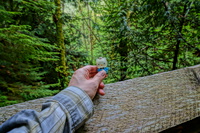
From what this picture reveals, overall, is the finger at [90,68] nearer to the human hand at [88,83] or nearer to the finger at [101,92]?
the human hand at [88,83]

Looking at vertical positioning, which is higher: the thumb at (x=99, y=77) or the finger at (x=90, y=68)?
the finger at (x=90, y=68)

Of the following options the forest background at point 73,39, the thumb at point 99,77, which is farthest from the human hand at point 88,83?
the forest background at point 73,39

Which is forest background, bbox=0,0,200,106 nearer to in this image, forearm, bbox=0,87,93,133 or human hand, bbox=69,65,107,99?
human hand, bbox=69,65,107,99

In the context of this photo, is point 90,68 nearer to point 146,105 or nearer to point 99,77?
point 99,77

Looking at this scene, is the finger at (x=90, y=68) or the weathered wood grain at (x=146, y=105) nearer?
the weathered wood grain at (x=146, y=105)

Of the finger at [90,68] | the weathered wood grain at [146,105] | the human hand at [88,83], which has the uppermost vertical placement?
the finger at [90,68]

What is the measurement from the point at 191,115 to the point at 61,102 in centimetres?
53

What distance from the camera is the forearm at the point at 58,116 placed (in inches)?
15.4

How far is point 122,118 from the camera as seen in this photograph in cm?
57

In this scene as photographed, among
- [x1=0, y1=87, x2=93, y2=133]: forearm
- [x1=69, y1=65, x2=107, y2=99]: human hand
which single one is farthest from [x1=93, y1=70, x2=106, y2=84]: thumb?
[x1=0, y1=87, x2=93, y2=133]: forearm

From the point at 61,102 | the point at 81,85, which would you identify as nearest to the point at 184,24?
the point at 81,85

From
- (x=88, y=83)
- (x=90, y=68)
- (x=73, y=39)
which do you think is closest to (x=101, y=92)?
(x=88, y=83)

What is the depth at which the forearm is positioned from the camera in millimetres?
391

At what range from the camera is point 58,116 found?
49cm
